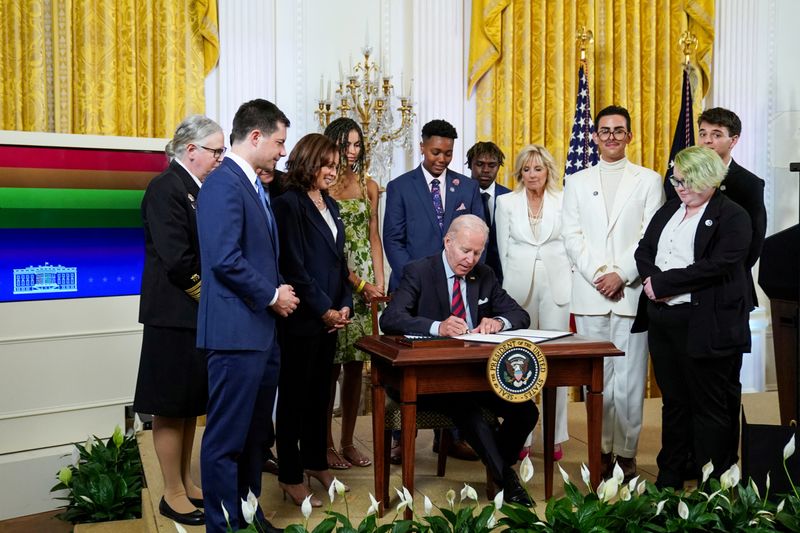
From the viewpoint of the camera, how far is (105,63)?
5.17m

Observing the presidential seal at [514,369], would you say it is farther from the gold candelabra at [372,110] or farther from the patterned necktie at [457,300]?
the gold candelabra at [372,110]

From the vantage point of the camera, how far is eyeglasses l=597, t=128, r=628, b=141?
12.9 ft

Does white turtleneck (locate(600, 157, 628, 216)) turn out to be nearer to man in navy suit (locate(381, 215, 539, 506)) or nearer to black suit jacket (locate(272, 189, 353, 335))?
man in navy suit (locate(381, 215, 539, 506))

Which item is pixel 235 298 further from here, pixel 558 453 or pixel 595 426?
pixel 558 453

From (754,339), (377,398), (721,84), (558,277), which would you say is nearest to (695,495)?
(377,398)

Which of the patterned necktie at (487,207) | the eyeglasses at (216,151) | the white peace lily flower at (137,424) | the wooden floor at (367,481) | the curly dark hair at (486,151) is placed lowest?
the wooden floor at (367,481)

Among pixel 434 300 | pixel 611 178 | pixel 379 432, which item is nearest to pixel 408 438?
pixel 379 432

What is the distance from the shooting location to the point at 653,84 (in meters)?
6.71

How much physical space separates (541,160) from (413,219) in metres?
0.71

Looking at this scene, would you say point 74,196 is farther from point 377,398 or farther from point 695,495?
point 695,495

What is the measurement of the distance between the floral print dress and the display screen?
1.34m

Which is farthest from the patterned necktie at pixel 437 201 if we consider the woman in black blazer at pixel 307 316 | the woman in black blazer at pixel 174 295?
the woman in black blazer at pixel 174 295

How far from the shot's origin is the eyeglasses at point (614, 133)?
3932 millimetres

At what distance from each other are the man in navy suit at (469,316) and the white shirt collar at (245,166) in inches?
36.0
